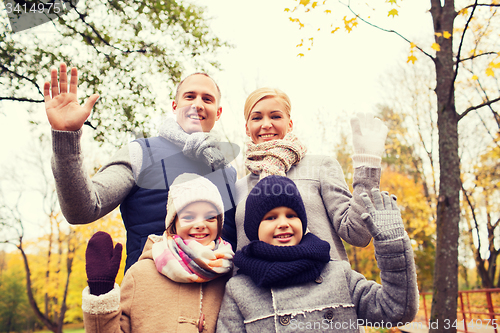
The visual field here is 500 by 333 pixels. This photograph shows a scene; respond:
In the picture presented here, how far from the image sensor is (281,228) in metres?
1.85

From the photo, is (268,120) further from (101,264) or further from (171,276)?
(101,264)

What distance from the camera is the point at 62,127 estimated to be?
157cm

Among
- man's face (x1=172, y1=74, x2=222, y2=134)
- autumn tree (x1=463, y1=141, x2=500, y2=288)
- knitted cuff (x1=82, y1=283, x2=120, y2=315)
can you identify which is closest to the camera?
knitted cuff (x1=82, y1=283, x2=120, y2=315)

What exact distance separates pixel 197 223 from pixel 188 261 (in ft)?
0.82

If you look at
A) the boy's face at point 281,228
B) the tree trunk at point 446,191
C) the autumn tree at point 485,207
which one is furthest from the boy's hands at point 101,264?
the autumn tree at point 485,207

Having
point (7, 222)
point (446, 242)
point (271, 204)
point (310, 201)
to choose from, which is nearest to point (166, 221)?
point (271, 204)

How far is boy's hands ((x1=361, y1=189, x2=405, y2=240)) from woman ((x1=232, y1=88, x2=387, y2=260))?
0.47ft

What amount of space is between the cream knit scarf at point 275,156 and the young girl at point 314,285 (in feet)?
1.56

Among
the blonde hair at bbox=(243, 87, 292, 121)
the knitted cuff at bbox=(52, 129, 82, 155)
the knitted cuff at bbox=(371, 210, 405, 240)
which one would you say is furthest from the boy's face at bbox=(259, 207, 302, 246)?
the knitted cuff at bbox=(52, 129, 82, 155)

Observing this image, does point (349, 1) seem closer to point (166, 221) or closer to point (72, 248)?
point (166, 221)

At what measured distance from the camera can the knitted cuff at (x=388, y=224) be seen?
5.04ft

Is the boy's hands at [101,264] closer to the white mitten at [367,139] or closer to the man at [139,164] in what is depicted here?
the man at [139,164]

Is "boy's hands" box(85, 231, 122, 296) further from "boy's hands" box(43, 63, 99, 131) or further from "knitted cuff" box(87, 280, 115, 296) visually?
"boy's hands" box(43, 63, 99, 131)

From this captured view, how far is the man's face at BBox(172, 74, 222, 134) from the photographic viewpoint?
2389mm
